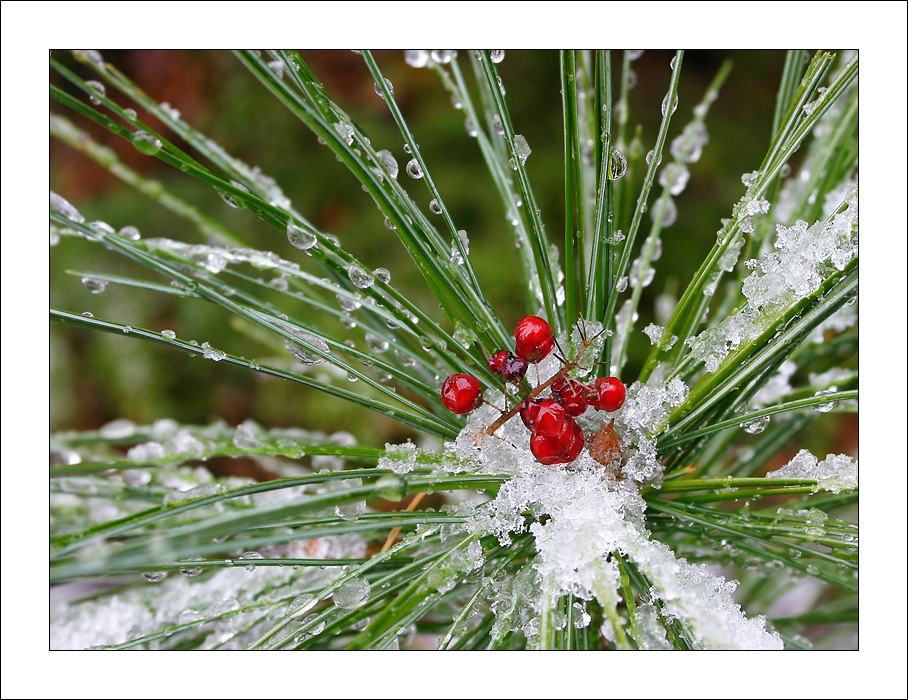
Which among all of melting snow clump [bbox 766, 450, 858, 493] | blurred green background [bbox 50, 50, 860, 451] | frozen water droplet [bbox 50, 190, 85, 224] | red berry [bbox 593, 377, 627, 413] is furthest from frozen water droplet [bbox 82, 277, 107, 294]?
blurred green background [bbox 50, 50, 860, 451]

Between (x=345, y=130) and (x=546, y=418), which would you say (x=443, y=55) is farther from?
(x=546, y=418)

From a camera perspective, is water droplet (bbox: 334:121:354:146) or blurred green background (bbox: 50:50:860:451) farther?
blurred green background (bbox: 50:50:860:451)

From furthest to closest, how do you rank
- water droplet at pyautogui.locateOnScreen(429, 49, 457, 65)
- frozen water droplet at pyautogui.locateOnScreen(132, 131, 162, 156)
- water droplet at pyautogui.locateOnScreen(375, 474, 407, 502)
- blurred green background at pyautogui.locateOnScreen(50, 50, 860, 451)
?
blurred green background at pyautogui.locateOnScreen(50, 50, 860, 451)
water droplet at pyautogui.locateOnScreen(429, 49, 457, 65)
frozen water droplet at pyautogui.locateOnScreen(132, 131, 162, 156)
water droplet at pyautogui.locateOnScreen(375, 474, 407, 502)

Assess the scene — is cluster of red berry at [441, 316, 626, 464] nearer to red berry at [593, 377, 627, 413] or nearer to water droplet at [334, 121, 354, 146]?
red berry at [593, 377, 627, 413]

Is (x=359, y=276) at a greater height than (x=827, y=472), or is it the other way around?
(x=359, y=276)

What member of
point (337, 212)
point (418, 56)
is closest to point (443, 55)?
point (418, 56)

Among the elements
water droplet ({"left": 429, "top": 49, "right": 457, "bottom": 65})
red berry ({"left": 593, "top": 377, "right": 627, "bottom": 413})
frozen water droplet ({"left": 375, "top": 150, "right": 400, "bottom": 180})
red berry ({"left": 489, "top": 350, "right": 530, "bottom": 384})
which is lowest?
red berry ({"left": 593, "top": 377, "right": 627, "bottom": 413})
